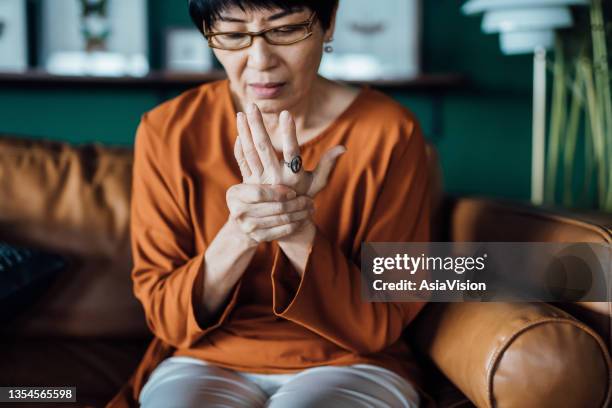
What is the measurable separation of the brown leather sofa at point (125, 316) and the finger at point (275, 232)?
0.34m

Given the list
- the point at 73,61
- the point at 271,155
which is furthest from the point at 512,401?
the point at 73,61

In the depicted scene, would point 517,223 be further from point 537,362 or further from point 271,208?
point 271,208

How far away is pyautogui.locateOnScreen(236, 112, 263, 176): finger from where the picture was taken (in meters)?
0.93

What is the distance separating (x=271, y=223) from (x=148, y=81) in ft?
4.84

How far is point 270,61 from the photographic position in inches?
40.1

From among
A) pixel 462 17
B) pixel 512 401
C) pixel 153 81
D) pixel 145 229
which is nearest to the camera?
pixel 512 401

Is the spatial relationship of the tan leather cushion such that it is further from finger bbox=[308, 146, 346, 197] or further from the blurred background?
the blurred background

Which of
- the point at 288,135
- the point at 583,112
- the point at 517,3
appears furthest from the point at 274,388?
the point at 583,112

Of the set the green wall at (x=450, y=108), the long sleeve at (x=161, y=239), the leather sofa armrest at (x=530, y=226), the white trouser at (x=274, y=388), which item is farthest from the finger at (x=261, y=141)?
the green wall at (x=450, y=108)

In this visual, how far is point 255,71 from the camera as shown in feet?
3.38

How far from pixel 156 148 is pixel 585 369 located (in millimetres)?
805

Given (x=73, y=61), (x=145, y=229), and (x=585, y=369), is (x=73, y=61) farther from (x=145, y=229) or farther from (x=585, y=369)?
(x=585, y=369)

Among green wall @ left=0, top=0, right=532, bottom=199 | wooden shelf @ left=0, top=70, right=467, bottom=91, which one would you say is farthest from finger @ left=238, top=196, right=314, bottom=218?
green wall @ left=0, top=0, right=532, bottom=199

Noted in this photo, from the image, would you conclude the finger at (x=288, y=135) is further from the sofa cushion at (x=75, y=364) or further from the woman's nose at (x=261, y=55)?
the sofa cushion at (x=75, y=364)
